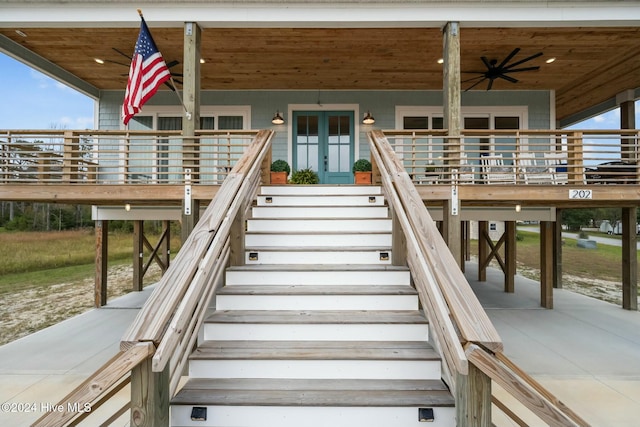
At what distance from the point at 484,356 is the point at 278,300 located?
165 cm

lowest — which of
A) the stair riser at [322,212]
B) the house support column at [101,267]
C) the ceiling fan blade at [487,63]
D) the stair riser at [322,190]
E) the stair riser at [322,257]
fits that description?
the house support column at [101,267]

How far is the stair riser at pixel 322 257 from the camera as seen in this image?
3.38 metres

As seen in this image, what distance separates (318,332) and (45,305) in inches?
436

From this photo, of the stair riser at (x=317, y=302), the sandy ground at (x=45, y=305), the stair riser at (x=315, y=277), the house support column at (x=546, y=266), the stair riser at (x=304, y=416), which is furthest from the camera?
the sandy ground at (x=45, y=305)

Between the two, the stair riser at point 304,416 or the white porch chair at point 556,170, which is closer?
the stair riser at point 304,416

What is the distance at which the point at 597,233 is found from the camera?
25.5 meters

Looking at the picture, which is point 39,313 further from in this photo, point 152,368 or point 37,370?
point 152,368

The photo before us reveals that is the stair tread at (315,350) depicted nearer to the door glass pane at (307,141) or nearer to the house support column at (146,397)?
the house support column at (146,397)

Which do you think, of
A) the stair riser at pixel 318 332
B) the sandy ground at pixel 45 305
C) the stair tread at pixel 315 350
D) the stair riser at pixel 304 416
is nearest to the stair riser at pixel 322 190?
the stair riser at pixel 318 332

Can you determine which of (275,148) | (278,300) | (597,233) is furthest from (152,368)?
(597,233)

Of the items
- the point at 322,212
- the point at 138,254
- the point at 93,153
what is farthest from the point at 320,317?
A: the point at 138,254

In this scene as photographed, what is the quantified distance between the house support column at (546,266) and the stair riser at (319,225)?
17.6 ft

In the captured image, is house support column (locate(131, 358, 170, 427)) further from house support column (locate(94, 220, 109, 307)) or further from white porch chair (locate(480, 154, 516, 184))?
house support column (locate(94, 220, 109, 307))

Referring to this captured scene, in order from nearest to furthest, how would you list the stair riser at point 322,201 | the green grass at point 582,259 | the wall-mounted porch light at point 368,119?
1. the stair riser at point 322,201
2. the wall-mounted porch light at point 368,119
3. the green grass at point 582,259
